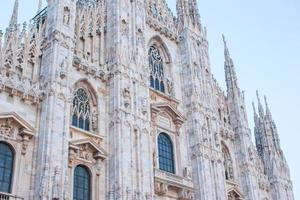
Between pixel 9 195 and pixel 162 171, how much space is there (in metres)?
8.73

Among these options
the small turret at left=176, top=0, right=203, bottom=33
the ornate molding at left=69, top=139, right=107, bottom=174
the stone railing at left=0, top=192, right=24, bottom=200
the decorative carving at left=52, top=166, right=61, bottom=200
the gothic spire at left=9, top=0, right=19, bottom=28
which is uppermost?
the small turret at left=176, top=0, right=203, bottom=33

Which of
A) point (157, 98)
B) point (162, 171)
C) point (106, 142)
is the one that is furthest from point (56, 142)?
point (157, 98)

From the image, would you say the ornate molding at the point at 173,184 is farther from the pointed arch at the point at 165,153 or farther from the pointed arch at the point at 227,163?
the pointed arch at the point at 227,163

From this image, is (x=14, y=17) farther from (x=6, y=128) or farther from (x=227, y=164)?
(x=227, y=164)

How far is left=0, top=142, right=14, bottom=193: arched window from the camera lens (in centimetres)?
1596

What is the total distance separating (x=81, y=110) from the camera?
20.4 meters

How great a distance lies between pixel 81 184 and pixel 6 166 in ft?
11.5

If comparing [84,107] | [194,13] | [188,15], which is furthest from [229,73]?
[84,107]

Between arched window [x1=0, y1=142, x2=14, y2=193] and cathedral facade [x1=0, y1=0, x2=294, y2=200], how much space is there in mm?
38

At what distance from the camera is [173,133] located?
24.9 meters

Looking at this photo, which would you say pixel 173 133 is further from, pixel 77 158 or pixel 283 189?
pixel 283 189

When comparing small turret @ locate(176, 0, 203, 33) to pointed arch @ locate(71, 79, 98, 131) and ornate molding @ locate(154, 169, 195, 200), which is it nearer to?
pointed arch @ locate(71, 79, 98, 131)

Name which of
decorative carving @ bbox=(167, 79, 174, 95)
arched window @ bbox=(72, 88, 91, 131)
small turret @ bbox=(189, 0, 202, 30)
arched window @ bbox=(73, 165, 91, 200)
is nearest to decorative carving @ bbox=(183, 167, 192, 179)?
decorative carving @ bbox=(167, 79, 174, 95)

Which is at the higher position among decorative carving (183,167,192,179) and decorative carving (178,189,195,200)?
decorative carving (183,167,192,179)
